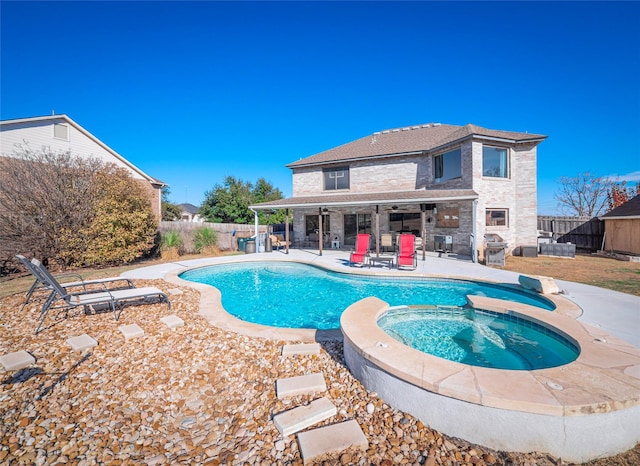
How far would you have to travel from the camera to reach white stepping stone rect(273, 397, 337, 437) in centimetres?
256

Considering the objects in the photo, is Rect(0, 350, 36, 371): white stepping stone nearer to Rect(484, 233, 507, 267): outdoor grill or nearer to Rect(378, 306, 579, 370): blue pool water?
Rect(378, 306, 579, 370): blue pool water

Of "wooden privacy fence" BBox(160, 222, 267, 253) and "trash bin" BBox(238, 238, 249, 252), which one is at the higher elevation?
"wooden privacy fence" BBox(160, 222, 267, 253)

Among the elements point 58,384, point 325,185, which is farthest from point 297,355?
point 325,185

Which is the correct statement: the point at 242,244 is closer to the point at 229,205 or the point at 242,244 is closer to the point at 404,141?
the point at 404,141

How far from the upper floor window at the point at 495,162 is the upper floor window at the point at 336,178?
25.9ft

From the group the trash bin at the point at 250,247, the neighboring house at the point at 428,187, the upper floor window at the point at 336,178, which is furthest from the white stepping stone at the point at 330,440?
the upper floor window at the point at 336,178

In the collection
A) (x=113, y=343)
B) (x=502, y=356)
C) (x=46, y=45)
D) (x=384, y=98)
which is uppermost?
(x=384, y=98)

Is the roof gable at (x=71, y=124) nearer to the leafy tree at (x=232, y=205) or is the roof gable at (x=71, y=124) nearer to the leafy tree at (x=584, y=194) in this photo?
the leafy tree at (x=232, y=205)

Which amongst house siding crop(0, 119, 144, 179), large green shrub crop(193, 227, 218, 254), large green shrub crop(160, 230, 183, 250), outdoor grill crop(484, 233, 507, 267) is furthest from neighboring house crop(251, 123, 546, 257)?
house siding crop(0, 119, 144, 179)

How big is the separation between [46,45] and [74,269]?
1093 cm

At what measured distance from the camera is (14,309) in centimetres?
607

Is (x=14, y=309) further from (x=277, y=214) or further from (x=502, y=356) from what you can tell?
(x=277, y=214)

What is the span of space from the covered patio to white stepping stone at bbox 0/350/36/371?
440 inches

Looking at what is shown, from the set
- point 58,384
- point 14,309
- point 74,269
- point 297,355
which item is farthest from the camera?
point 74,269
